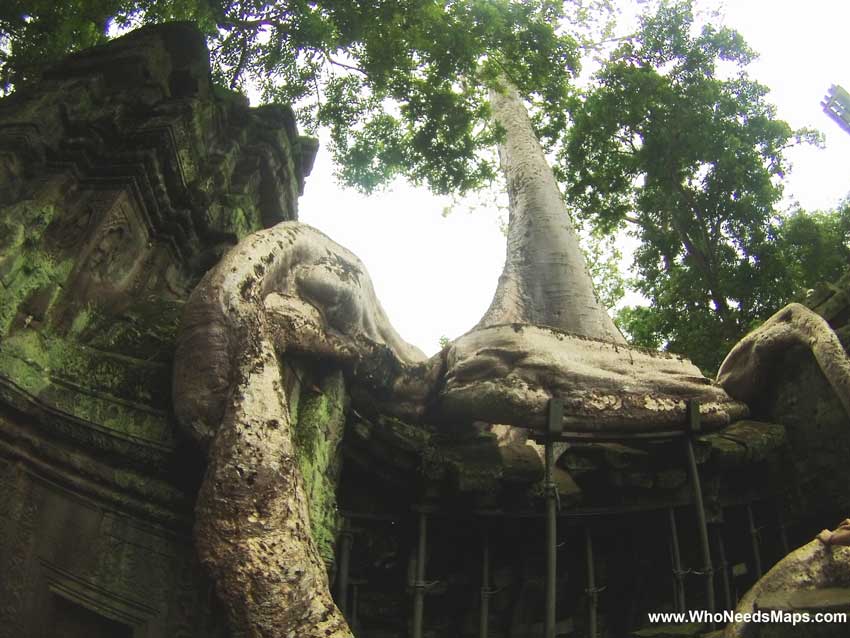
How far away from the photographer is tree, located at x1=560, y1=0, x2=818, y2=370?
7.21 m

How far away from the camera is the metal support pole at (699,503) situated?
2.64m

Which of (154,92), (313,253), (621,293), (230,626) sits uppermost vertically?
(621,293)

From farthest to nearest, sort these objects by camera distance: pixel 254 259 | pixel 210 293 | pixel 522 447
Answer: pixel 522 447
pixel 254 259
pixel 210 293

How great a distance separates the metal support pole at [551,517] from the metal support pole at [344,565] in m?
0.77

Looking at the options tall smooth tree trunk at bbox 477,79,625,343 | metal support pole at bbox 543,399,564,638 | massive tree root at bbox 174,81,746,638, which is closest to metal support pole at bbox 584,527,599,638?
metal support pole at bbox 543,399,564,638

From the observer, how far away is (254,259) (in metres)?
2.27

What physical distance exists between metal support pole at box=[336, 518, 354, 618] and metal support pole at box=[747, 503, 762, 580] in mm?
2001

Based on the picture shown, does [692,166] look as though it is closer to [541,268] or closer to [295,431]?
[541,268]

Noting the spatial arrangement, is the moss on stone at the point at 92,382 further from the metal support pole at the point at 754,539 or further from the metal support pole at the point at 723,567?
the metal support pole at the point at 754,539

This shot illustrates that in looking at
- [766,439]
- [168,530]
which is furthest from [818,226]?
[168,530]

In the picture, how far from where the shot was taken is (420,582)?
2.49 m

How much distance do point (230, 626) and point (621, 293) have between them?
11362 millimetres

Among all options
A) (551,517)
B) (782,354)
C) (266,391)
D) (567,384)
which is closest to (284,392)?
(266,391)

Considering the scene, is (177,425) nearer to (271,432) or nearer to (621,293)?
(271,432)
